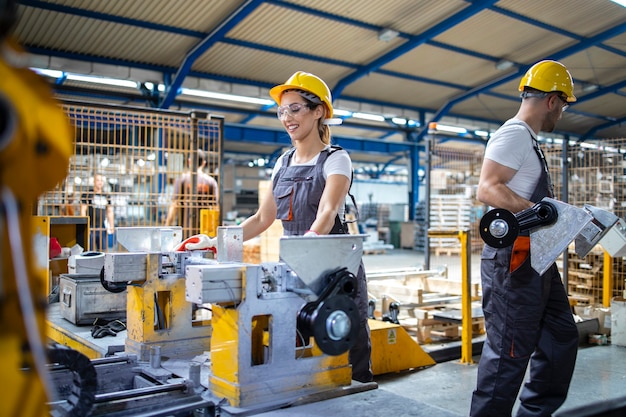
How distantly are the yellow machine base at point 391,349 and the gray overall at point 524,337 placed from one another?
1.67 meters

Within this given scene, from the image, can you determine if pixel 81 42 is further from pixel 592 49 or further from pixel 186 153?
pixel 592 49

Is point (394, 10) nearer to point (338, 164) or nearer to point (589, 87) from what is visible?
point (589, 87)

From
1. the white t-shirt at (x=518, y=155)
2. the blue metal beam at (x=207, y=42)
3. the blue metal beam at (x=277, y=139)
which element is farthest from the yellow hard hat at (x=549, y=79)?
the blue metal beam at (x=277, y=139)

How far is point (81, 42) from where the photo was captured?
34.3ft

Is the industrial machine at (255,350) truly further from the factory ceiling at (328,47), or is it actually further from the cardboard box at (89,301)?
the factory ceiling at (328,47)

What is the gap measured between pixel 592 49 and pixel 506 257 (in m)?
13.3

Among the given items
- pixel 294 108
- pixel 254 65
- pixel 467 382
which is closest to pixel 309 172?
pixel 294 108

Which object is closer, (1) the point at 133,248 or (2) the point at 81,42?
(1) the point at 133,248

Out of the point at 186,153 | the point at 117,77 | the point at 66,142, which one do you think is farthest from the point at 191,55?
the point at 66,142

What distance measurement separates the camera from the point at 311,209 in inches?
104

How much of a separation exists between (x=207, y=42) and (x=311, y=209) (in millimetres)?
8924

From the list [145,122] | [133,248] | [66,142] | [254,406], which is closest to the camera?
[66,142]

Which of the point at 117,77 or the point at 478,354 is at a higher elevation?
the point at 117,77

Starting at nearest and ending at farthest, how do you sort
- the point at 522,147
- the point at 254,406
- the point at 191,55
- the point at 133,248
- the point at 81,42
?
the point at 254,406 → the point at 522,147 → the point at 133,248 → the point at 81,42 → the point at 191,55
